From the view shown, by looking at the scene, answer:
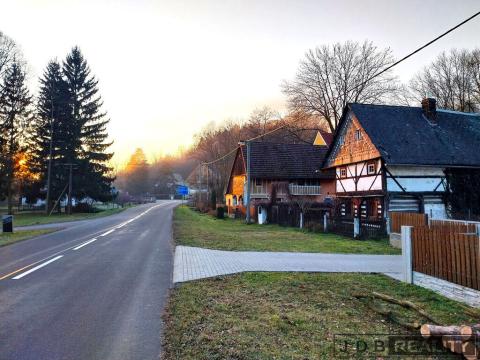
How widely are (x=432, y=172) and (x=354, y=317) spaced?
67.8ft

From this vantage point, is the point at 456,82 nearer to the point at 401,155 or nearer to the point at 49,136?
the point at 401,155

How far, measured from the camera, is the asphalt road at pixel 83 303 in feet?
17.0

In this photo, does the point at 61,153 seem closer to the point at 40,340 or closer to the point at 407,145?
the point at 407,145

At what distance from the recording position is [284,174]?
38344mm

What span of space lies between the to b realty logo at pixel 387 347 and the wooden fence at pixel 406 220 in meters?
11.1

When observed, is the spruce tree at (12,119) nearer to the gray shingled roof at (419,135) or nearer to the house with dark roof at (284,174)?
the house with dark roof at (284,174)

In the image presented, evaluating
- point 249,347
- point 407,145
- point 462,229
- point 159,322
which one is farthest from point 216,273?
point 407,145

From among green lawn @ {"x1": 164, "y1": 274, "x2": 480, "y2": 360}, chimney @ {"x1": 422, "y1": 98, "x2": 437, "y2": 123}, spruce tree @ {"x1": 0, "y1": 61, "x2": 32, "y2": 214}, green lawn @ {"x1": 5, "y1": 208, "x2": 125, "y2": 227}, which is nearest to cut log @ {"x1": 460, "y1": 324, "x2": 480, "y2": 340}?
green lawn @ {"x1": 164, "y1": 274, "x2": 480, "y2": 360}

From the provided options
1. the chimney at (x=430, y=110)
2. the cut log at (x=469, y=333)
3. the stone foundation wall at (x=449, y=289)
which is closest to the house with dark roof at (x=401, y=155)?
the chimney at (x=430, y=110)

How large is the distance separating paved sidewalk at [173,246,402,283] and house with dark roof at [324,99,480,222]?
10693 mm

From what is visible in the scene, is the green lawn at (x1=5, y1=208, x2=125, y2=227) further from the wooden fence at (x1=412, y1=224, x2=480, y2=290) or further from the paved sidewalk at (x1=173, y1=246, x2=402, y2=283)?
the wooden fence at (x1=412, y1=224, x2=480, y2=290)

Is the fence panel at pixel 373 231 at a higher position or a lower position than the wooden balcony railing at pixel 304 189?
lower

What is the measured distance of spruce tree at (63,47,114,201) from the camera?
4475 cm

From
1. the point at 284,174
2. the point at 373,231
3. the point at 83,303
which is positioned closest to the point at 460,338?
the point at 83,303
